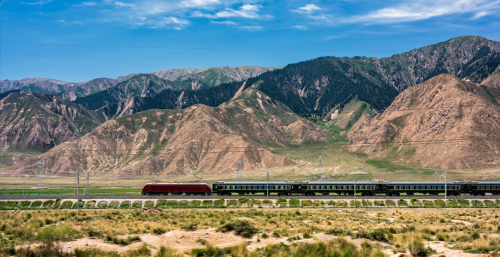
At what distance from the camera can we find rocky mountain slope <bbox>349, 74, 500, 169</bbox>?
151 m

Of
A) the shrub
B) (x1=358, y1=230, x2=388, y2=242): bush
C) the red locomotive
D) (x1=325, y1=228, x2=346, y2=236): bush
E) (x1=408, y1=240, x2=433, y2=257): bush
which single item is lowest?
the red locomotive

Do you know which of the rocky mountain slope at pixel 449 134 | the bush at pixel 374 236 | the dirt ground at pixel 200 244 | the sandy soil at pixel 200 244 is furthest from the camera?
the rocky mountain slope at pixel 449 134

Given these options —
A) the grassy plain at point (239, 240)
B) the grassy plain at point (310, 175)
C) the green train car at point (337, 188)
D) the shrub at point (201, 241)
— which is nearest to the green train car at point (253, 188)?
the green train car at point (337, 188)

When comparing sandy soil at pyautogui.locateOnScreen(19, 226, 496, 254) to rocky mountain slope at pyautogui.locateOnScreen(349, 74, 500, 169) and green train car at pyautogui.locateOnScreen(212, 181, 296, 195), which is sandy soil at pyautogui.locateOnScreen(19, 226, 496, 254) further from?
rocky mountain slope at pyautogui.locateOnScreen(349, 74, 500, 169)

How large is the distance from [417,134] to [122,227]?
173926 millimetres

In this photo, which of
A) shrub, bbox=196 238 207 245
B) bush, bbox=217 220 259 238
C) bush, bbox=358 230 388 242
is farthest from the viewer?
bush, bbox=217 220 259 238

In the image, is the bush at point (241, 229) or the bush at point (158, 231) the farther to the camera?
the bush at point (158, 231)

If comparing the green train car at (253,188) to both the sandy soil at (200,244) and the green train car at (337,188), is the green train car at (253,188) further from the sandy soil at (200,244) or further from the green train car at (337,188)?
the sandy soil at (200,244)

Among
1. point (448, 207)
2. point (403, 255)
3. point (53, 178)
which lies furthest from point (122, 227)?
point (53, 178)

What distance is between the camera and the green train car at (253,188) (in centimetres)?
7638

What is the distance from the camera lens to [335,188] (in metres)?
75.4

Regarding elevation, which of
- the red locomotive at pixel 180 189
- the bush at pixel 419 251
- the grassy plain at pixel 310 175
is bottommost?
the grassy plain at pixel 310 175

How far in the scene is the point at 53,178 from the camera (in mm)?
160500

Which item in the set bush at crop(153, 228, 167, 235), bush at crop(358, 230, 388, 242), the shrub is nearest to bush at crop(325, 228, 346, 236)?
bush at crop(358, 230, 388, 242)
